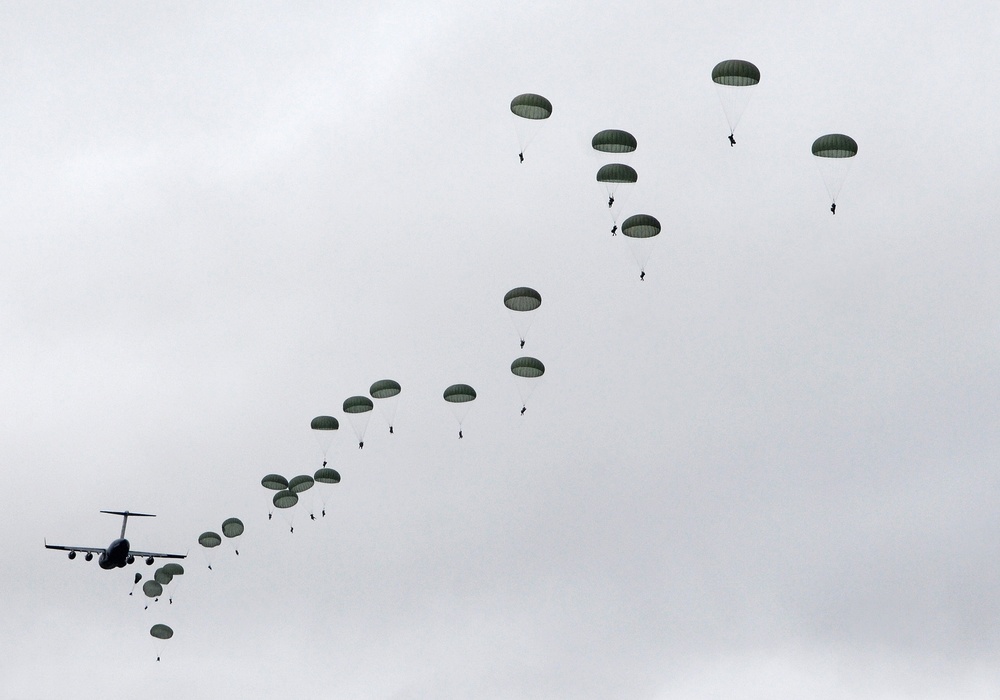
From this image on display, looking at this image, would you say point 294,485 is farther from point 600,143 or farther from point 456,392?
point 600,143

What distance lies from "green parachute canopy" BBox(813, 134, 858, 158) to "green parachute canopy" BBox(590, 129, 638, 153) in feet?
37.0

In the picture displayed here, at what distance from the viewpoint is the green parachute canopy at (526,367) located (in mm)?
82500

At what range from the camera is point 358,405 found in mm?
85625

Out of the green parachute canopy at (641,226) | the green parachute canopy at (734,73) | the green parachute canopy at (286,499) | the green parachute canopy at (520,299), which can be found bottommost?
the green parachute canopy at (286,499)

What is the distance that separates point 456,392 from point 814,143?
28.1 m

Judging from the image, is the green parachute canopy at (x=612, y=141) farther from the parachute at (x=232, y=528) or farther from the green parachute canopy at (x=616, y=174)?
the parachute at (x=232, y=528)

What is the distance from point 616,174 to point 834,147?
1333 cm

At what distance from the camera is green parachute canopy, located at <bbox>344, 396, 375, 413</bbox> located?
85.3 meters

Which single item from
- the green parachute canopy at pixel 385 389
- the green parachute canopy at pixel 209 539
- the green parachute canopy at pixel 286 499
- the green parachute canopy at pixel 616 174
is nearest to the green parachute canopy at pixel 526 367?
the green parachute canopy at pixel 385 389

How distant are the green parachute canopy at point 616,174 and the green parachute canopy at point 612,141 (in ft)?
3.37

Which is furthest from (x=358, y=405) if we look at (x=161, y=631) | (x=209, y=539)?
(x=161, y=631)

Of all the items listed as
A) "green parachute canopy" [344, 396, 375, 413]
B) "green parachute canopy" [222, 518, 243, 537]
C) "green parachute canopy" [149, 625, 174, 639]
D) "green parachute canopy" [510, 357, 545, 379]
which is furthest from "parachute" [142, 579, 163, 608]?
"green parachute canopy" [510, 357, 545, 379]

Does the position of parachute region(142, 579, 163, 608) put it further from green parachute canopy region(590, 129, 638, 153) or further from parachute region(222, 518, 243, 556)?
green parachute canopy region(590, 129, 638, 153)

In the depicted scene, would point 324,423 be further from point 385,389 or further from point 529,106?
point 529,106
